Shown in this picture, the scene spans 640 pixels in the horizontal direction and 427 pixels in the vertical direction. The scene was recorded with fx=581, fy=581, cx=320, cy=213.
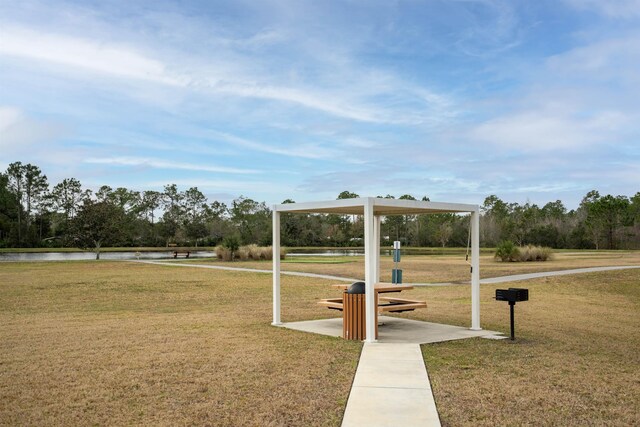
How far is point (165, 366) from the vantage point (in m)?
7.56

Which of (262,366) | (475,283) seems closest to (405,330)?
(475,283)

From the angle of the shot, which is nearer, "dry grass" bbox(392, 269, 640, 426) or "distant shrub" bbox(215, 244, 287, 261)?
"dry grass" bbox(392, 269, 640, 426)

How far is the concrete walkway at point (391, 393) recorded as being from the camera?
539cm

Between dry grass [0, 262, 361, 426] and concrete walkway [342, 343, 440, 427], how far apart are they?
0.19 meters

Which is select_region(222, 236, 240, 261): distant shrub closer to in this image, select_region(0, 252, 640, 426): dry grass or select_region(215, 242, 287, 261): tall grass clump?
select_region(215, 242, 287, 261): tall grass clump

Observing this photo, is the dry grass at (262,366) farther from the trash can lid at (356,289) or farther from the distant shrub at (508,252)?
the distant shrub at (508,252)

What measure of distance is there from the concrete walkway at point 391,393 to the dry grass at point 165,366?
19 cm

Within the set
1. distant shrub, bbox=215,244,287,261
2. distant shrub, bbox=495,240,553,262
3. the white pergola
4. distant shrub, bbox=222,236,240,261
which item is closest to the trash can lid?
the white pergola

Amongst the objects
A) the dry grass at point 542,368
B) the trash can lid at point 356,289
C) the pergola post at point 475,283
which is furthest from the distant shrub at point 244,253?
the trash can lid at point 356,289

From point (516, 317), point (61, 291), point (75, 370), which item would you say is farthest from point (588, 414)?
point (61, 291)

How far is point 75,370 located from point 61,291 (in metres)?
11.8

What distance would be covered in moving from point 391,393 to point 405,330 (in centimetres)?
461

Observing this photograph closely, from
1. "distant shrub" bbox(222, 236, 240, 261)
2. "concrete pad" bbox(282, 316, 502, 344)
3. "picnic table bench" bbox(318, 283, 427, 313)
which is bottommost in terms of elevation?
"concrete pad" bbox(282, 316, 502, 344)

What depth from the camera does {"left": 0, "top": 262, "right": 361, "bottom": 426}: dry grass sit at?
18.5 feet
